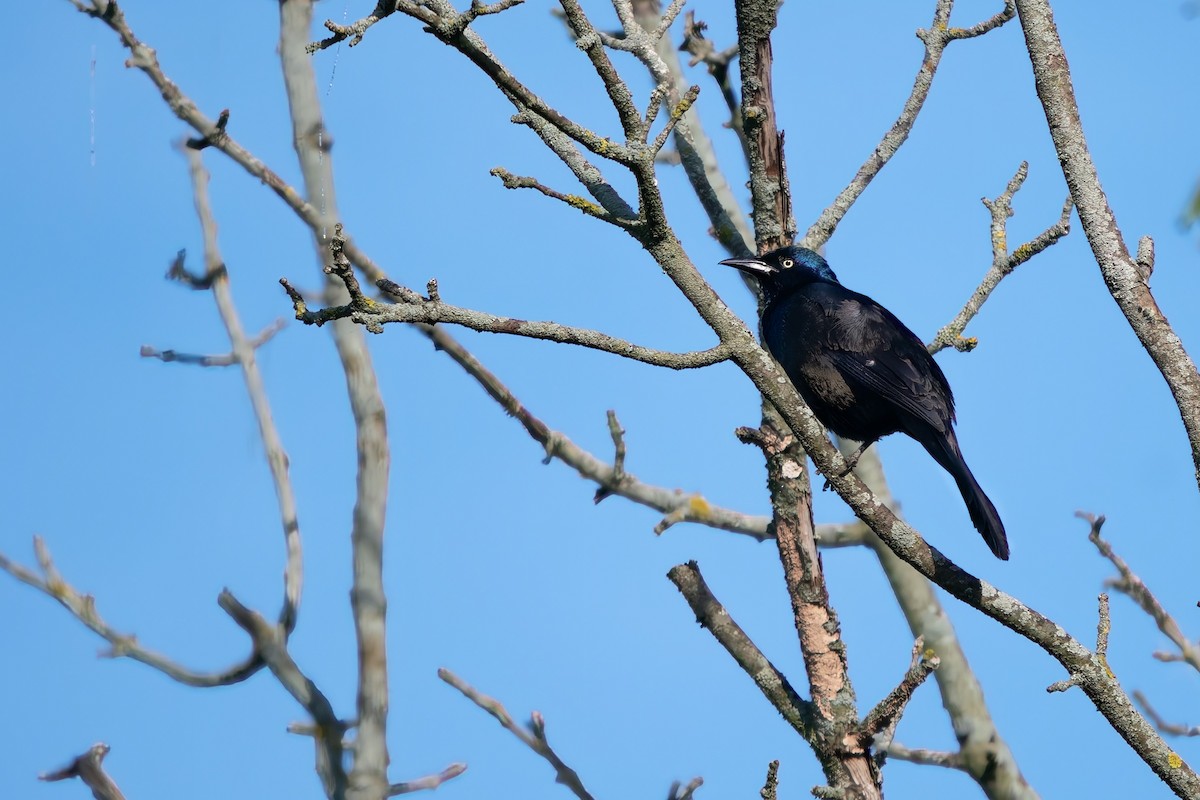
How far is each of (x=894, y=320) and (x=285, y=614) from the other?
3.60 m

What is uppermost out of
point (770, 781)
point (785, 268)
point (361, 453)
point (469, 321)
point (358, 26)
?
point (361, 453)

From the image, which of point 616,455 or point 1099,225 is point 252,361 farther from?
point 1099,225

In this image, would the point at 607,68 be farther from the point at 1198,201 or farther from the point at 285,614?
the point at 285,614

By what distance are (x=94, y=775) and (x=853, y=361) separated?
4003mm

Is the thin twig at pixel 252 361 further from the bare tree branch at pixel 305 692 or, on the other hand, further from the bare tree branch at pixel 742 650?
the bare tree branch at pixel 742 650

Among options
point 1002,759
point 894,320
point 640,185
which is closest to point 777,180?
point 894,320

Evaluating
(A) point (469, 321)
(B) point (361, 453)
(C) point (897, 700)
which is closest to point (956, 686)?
(C) point (897, 700)

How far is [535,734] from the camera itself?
518 centimetres

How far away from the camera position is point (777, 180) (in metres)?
5.75

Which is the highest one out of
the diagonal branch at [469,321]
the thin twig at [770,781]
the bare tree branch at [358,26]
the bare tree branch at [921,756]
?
the bare tree branch at [358,26]

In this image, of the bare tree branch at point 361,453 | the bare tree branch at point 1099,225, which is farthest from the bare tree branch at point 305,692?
the bare tree branch at point 1099,225

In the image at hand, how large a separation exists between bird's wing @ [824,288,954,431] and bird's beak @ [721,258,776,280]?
1.49 feet

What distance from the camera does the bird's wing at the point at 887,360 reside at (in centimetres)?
529

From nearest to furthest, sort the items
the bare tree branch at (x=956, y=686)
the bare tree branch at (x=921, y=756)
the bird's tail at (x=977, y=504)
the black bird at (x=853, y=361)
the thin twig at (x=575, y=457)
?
the bird's tail at (x=977, y=504)
the black bird at (x=853, y=361)
the bare tree branch at (x=921, y=756)
the bare tree branch at (x=956, y=686)
the thin twig at (x=575, y=457)
